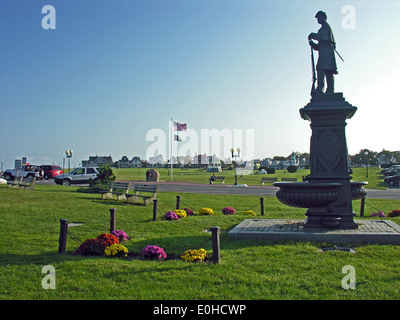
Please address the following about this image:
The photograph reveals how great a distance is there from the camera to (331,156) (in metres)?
10.5

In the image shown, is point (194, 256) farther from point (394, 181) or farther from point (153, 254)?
point (394, 181)

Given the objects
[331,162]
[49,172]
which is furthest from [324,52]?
[49,172]

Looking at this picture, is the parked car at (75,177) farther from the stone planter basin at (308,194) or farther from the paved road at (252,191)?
the stone planter basin at (308,194)

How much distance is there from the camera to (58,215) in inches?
571

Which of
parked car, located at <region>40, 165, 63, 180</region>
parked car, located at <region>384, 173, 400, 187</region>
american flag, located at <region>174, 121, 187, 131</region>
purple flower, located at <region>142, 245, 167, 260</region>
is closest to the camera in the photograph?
purple flower, located at <region>142, 245, 167, 260</region>

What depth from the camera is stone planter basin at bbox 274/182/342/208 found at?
9.59 m

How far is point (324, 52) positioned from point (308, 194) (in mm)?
4641

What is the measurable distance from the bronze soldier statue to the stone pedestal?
2.32 feet

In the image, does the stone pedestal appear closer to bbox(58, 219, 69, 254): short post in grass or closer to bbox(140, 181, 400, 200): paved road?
bbox(58, 219, 69, 254): short post in grass

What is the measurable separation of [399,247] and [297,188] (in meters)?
2.71

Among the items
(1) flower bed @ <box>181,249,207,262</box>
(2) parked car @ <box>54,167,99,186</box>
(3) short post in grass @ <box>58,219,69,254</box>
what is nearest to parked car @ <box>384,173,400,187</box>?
(2) parked car @ <box>54,167,99,186</box>

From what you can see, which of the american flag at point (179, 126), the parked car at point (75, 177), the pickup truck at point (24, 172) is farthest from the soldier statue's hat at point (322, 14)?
the pickup truck at point (24, 172)

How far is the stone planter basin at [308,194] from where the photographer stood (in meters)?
9.59

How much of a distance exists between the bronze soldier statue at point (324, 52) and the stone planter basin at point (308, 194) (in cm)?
322
